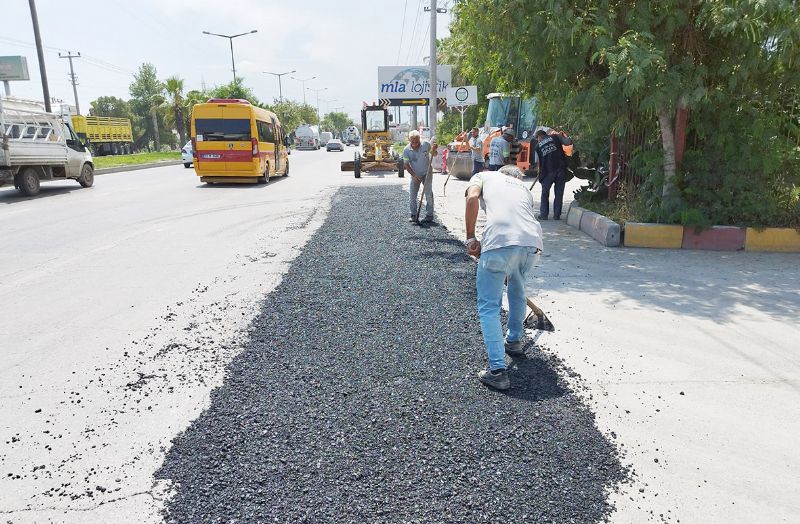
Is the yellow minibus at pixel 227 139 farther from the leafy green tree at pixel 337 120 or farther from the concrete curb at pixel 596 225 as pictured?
the leafy green tree at pixel 337 120

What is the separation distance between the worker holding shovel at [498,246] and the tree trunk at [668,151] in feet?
18.3

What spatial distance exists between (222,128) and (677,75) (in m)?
13.9

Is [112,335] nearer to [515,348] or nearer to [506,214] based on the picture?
[515,348]

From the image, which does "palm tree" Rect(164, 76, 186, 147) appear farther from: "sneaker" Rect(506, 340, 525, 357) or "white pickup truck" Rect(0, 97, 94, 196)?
"sneaker" Rect(506, 340, 525, 357)

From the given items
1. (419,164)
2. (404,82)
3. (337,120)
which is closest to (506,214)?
(419,164)

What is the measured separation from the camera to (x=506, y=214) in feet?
12.6

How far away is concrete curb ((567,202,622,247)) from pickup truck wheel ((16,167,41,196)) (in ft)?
48.0

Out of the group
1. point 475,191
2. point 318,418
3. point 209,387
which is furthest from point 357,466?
point 475,191

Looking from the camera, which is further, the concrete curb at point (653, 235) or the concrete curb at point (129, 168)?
the concrete curb at point (129, 168)

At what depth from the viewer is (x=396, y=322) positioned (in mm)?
5125

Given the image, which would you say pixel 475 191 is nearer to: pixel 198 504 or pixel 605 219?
pixel 198 504

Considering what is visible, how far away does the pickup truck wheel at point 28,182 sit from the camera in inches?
609

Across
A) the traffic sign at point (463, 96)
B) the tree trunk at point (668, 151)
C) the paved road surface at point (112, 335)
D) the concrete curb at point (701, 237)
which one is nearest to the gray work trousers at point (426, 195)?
the paved road surface at point (112, 335)

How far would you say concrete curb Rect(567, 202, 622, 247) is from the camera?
28.1ft
